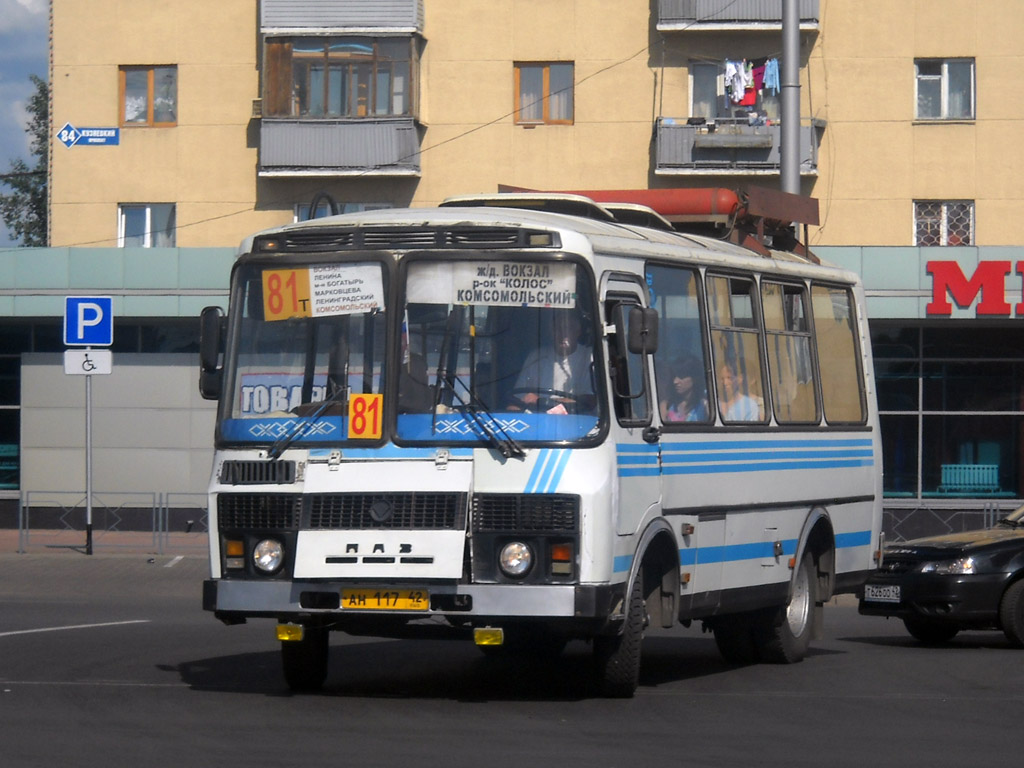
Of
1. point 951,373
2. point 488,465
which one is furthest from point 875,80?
point 488,465

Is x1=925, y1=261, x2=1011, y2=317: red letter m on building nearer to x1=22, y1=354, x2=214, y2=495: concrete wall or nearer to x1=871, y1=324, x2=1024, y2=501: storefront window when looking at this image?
x1=871, y1=324, x2=1024, y2=501: storefront window

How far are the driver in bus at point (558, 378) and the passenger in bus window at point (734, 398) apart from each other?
6.19 ft

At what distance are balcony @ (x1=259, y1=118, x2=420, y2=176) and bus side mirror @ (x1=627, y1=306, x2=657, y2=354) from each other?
21753 millimetres

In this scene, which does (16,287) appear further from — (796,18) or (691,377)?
(691,377)

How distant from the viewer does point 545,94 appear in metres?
31.8

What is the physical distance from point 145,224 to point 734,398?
22462mm

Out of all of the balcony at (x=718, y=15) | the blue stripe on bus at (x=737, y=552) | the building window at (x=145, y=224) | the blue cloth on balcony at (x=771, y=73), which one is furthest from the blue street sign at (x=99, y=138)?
the blue stripe on bus at (x=737, y=552)

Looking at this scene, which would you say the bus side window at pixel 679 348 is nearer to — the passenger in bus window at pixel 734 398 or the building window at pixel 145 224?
the passenger in bus window at pixel 734 398

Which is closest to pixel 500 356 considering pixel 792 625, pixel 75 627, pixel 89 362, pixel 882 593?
pixel 792 625

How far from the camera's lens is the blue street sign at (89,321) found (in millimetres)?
24516

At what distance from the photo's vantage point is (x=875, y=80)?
102 feet

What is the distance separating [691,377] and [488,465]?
6.64 feet

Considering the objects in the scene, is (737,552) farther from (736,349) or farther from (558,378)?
(558,378)

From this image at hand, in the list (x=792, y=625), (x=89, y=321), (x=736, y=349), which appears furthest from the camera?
(x=89, y=321)
